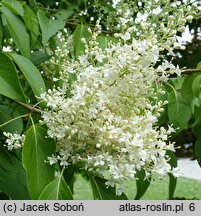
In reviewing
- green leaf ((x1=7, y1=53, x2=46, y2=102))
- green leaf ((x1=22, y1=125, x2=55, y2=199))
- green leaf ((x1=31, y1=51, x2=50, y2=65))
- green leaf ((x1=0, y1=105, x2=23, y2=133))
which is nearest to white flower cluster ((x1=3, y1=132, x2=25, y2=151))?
green leaf ((x1=22, y1=125, x2=55, y2=199))

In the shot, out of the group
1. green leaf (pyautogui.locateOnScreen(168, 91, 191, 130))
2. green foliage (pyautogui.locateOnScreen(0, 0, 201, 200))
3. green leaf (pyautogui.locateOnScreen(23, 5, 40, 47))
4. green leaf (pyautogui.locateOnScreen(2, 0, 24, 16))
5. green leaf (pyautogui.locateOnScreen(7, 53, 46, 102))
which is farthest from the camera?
green leaf (pyautogui.locateOnScreen(23, 5, 40, 47))

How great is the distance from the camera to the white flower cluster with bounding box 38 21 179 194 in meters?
1.32

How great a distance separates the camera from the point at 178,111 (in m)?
1.92

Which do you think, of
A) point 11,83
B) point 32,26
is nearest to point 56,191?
point 11,83

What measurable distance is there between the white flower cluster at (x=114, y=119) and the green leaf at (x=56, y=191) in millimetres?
65

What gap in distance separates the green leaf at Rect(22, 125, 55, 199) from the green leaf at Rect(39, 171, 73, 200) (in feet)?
0.18

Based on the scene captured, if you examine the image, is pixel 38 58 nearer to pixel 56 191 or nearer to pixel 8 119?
pixel 8 119

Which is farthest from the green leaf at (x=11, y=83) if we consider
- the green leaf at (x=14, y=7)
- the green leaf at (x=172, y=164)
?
the green leaf at (x=172, y=164)

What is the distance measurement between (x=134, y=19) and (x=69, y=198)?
1.72 meters

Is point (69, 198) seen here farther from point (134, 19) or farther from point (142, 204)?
point (134, 19)

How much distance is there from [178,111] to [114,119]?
0.64 m

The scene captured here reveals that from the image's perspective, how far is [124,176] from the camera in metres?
1.31

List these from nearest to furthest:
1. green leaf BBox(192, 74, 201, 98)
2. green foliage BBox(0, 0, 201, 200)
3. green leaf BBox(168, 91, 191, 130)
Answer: green foliage BBox(0, 0, 201, 200), green leaf BBox(192, 74, 201, 98), green leaf BBox(168, 91, 191, 130)

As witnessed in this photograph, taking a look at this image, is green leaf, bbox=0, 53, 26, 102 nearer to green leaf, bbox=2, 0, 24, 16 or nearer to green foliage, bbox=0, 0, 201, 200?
green foliage, bbox=0, 0, 201, 200
